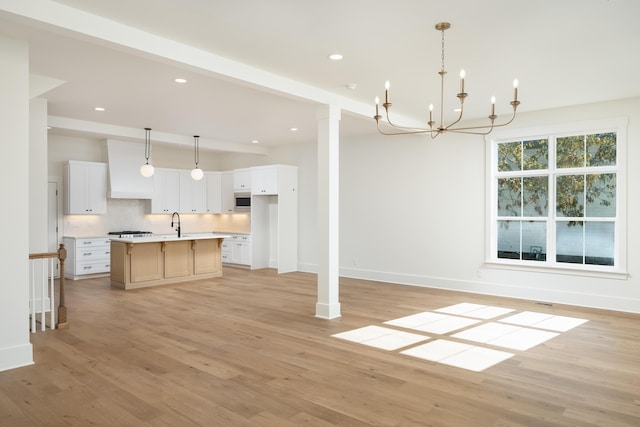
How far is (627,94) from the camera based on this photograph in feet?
18.6

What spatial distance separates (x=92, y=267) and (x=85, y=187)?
5.23 ft

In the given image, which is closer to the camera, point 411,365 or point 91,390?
point 91,390

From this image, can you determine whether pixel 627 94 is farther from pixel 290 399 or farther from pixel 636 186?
pixel 290 399

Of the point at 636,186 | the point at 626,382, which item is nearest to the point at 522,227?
the point at 636,186

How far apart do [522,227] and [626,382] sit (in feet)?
12.2

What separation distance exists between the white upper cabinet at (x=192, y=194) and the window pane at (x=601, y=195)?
8.01 meters

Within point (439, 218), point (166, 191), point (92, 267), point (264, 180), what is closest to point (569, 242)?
point (439, 218)

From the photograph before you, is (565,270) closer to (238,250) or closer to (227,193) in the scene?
(238,250)

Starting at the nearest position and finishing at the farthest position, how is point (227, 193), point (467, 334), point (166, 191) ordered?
point (467, 334) → point (166, 191) → point (227, 193)

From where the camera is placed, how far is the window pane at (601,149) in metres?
6.10

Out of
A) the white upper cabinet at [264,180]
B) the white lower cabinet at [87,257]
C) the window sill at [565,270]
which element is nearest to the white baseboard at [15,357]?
the white lower cabinet at [87,257]

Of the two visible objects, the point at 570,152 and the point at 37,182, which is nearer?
the point at 37,182

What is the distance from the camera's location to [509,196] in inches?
276

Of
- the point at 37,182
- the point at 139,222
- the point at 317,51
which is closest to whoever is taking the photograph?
the point at 317,51
